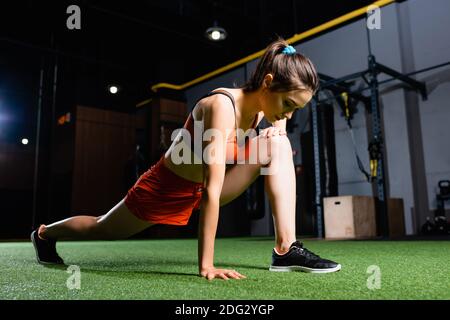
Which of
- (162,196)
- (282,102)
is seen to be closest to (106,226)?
(162,196)

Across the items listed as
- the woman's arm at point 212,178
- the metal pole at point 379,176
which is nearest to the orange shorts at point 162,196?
the woman's arm at point 212,178

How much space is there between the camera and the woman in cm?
122

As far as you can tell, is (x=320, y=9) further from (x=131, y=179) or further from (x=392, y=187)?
(x=131, y=179)

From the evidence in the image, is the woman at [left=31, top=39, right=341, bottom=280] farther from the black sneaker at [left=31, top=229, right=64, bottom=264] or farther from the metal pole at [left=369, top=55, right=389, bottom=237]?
the metal pole at [left=369, top=55, right=389, bottom=237]

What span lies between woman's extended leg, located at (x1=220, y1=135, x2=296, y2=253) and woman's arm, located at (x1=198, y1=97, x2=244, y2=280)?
285mm

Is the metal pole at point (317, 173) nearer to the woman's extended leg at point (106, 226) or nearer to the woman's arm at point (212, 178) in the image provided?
the woman's extended leg at point (106, 226)

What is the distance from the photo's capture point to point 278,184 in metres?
1.46

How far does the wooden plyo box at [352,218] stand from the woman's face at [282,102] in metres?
3.22

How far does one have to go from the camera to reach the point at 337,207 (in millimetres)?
4441

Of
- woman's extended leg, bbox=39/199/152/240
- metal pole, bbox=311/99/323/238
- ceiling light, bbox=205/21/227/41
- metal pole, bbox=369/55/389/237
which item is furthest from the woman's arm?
ceiling light, bbox=205/21/227/41

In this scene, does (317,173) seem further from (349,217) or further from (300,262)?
(300,262)

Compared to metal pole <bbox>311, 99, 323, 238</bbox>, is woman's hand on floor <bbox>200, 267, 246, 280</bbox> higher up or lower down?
lower down

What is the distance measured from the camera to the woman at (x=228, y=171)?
48.2 inches

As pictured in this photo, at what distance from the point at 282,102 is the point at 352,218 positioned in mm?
3290
